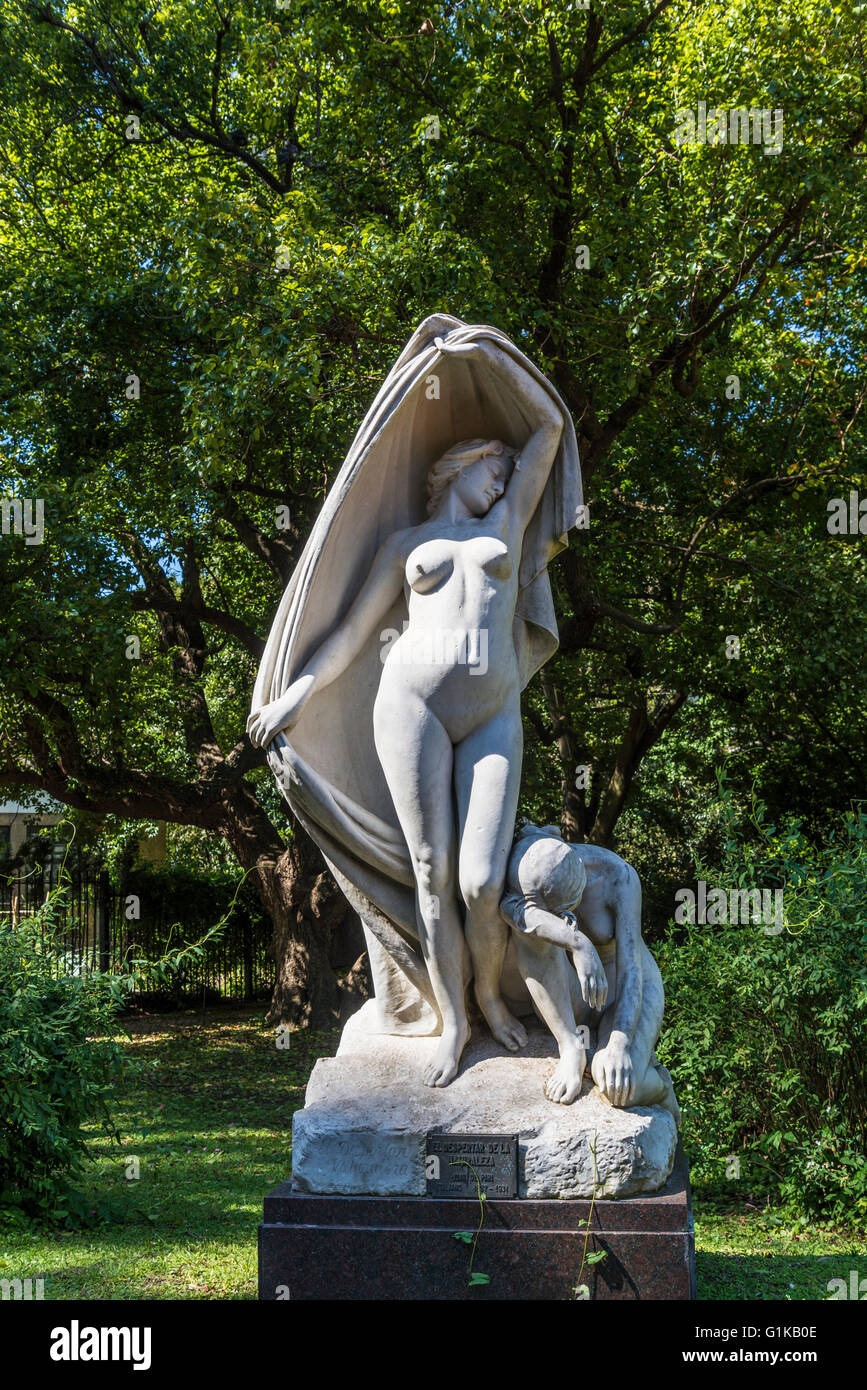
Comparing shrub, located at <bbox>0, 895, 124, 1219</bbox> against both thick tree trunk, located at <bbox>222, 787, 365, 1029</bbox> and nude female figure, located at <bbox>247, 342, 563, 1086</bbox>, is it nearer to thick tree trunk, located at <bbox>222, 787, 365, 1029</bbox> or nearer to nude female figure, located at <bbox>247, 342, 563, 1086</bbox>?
nude female figure, located at <bbox>247, 342, 563, 1086</bbox>

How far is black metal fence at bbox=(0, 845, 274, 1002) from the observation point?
1691 cm

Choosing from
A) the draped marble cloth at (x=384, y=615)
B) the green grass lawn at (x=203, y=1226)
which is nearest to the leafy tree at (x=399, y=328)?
the green grass lawn at (x=203, y=1226)

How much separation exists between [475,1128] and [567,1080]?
0.34 metres

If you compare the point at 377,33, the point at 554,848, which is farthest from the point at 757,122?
the point at 554,848

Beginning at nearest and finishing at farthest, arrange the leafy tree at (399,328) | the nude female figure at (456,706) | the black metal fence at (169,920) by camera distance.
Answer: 1. the nude female figure at (456,706)
2. the leafy tree at (399,328)
3. the black metal fence at (169,920)

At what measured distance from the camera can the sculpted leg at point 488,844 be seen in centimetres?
407

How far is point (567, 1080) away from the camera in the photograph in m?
3.95

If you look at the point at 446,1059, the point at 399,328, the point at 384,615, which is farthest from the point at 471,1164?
the point at 399,328

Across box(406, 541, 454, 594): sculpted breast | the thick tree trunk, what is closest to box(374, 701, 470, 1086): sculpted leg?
box(406, 541, 454, 594): sculpted breast

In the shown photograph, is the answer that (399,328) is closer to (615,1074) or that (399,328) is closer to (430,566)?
(430,566)

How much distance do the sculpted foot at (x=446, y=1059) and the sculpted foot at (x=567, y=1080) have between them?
33 centimetres

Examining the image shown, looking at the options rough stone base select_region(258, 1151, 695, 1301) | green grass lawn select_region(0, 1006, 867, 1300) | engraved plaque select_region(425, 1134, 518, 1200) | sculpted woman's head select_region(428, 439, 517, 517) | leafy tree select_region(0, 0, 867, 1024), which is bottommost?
green grass lawn select_region(0, 1006, 867, 1300)

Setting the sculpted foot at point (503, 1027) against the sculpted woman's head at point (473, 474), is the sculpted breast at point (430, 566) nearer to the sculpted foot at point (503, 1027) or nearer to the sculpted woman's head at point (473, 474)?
the sculpted woman's head at point (473, 474)
